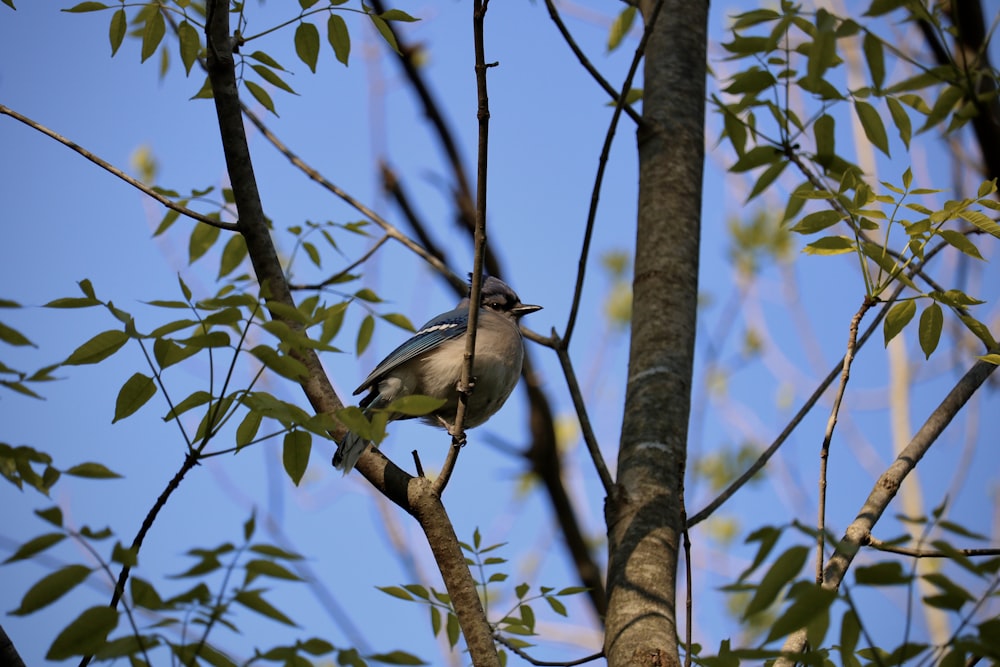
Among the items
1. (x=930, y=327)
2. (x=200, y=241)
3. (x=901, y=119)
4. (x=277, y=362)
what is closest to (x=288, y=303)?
(x=277, y=362)

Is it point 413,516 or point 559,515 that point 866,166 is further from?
point 413,516

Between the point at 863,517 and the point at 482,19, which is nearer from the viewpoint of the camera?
the point at 482,19

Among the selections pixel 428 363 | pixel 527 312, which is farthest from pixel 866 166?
pixel 428 363

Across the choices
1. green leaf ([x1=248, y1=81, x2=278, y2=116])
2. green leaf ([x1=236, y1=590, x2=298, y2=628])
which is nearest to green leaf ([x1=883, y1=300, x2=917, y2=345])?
green leaf ([x1=236, y1=590, x2=298, y2=628])

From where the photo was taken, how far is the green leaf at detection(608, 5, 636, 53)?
427 cm

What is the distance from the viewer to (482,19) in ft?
8.13

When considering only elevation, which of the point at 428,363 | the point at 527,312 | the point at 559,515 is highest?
the point at 527,312

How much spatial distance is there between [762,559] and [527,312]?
3730mm

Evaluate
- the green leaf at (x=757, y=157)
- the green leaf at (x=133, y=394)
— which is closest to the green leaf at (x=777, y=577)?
the green leaf at (x=133, y=394)

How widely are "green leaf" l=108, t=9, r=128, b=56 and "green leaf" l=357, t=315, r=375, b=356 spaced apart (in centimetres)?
134

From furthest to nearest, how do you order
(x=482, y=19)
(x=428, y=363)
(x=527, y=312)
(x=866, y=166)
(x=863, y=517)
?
1. (x=866, y=166)
2. (x=527, y=312)
3. (x=428, y=363)
4. (x=863, y=517)
5. (x=482, y=19)

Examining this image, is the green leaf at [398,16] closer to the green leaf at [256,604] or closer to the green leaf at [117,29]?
the green leaf at [117,29]

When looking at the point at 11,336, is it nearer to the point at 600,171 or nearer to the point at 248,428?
the point at 248,428

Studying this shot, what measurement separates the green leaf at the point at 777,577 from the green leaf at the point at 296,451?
1230 mm
